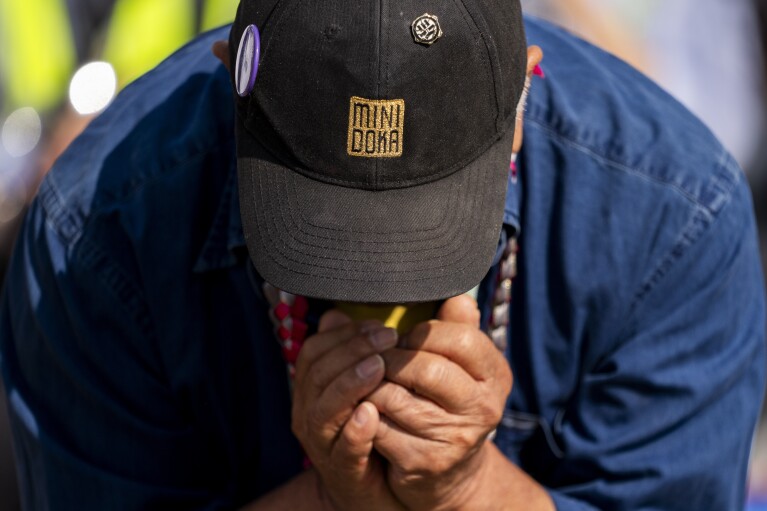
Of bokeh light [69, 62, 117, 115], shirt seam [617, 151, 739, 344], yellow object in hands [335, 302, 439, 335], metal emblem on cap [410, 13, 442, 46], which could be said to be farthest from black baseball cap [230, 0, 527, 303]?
bokeh light [69, 62, 117, 115]

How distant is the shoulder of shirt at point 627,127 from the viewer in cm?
174

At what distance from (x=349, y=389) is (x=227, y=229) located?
346 millimetres

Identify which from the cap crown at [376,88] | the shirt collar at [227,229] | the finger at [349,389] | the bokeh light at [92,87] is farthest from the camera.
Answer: the bokeh light at [92,87]

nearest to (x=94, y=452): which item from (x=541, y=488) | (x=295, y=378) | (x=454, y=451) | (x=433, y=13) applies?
(x=295, y=378)

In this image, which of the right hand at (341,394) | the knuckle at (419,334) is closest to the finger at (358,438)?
the right hand at (341,394)

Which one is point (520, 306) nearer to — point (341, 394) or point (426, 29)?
point (341, 394)

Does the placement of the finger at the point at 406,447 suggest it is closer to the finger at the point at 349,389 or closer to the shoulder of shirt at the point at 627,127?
the finger at the point at 349,389

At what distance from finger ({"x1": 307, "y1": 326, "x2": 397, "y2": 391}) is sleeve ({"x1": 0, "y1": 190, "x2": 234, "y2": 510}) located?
0.34m

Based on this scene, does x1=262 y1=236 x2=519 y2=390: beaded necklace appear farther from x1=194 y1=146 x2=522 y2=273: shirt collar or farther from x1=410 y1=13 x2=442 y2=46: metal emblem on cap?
x1=410 y1=13 x2=442 y2=46: metal emblem on cap

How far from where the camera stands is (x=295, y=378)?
65.4 inches

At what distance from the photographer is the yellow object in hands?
5.63ft

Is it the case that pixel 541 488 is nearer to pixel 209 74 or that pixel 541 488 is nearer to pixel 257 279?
pixel 257 279

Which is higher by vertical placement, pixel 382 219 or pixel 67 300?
pixel 382 219

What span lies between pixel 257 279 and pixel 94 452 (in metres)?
0.39
